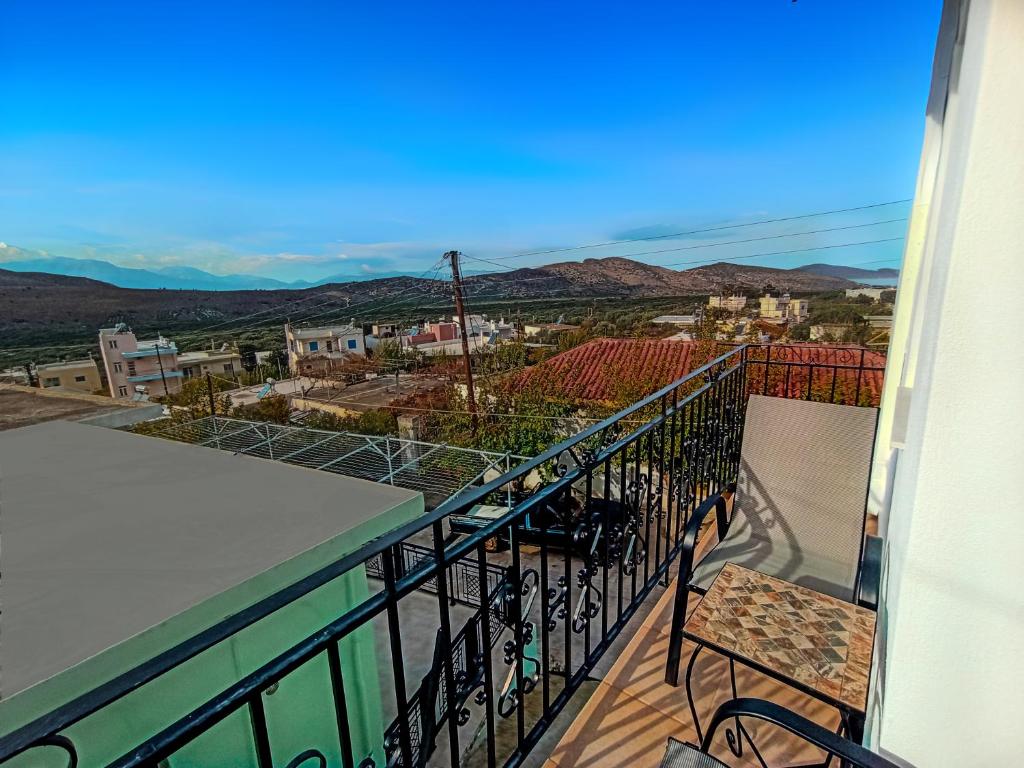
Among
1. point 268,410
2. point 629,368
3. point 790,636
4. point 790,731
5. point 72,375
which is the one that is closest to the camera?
point 790,731

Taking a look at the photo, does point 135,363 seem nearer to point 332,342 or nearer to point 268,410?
point 268,410

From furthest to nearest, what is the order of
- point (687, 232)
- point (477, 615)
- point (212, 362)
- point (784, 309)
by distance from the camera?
1. point (212, 362)
2. point (687, 232)
3. point (784, 309)
4. point (477, 615)

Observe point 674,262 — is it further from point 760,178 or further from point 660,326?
point 660,326

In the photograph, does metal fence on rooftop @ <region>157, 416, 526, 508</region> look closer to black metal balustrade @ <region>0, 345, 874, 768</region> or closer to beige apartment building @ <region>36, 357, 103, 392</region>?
black metal balustrade @ <region>0, 345, 874, 768</region>

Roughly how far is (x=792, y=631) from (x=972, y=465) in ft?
3.11

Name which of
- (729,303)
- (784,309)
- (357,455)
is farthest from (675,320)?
(357,455)

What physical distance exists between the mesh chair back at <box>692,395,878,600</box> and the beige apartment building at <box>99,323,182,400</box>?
23.8 metres

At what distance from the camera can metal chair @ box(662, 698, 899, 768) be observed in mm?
764

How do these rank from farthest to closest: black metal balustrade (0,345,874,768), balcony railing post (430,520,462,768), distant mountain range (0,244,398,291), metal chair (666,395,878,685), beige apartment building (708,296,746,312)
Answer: distant mountain range (0,244,398,291), beige apartment building (708,296,746,312), metal chair (666,395,878,685), balcony railing post (430,520,462,768), black metal balustrade (0,345,874,768)

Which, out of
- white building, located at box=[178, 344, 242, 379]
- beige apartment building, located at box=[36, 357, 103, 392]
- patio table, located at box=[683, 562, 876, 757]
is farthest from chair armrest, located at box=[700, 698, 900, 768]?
white building, located at box=[178, 344, 242, 379]

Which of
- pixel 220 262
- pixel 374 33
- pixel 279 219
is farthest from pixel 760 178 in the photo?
pixel 220 262

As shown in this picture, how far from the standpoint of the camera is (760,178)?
18609 mm

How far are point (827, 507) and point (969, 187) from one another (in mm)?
1693

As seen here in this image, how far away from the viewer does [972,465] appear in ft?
2.75
